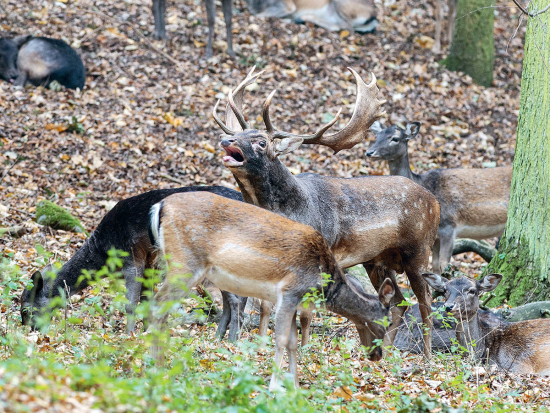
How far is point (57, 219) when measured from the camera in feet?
30.5

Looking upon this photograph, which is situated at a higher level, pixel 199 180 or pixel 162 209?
pixel 162 209

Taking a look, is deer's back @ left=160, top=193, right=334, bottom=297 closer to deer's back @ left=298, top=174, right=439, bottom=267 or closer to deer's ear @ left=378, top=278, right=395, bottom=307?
deer's ear @ left=378, top=278, right=395, bottom=307

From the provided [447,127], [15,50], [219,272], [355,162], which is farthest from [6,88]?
[219,272]

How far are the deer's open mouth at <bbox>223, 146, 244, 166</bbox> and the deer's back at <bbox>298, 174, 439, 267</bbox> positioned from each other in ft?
2.55

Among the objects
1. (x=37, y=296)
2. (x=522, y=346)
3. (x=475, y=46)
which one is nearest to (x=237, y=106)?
(x=37, y=296)

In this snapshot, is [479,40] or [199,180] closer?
[199,180]

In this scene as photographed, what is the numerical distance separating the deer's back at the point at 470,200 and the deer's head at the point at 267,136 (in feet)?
12.4

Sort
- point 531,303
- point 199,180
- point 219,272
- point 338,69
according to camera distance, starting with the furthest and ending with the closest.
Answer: point 338,69 < point 199,180 < point 531,303 < point 219,272

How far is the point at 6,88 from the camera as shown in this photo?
13398mm

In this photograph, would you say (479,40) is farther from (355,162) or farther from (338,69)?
(355,162)

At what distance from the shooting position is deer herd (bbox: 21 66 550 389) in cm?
548

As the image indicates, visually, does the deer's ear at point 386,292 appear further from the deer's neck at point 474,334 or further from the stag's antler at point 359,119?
the stag's antler at point 359,119

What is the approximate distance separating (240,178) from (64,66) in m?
7.85

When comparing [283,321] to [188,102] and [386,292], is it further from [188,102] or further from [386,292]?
[188,102]
